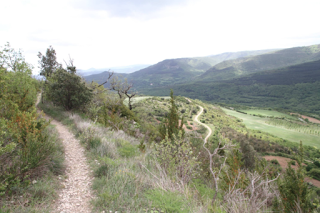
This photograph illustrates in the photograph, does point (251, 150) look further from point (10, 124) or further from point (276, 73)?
point (276, 73)

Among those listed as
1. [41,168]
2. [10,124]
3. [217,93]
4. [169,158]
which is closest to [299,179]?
[169,158]

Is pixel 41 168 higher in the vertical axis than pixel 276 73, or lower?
higher

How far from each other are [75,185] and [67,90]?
40.9 feet

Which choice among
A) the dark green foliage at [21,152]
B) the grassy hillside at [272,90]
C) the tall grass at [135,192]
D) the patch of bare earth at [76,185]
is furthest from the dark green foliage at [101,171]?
the grassy hillside at [272,90]

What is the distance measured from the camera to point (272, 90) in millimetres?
162500

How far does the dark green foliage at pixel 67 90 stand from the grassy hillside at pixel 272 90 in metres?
153

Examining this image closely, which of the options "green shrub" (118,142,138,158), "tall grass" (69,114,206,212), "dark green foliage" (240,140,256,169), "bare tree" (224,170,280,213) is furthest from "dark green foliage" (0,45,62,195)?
"dark green foliage" (240,140,256,169)

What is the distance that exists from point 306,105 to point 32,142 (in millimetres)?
169879

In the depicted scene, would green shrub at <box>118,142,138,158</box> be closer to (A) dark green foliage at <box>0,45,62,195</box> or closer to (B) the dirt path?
(B) the dirt path

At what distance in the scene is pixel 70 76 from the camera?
48.2 feet

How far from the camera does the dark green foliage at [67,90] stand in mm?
14570

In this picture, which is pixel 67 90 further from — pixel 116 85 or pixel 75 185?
pixel 75 185

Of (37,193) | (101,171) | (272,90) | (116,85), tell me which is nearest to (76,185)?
(101,171)

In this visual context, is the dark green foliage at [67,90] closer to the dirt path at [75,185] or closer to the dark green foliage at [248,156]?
the dirt path at [75,185]
